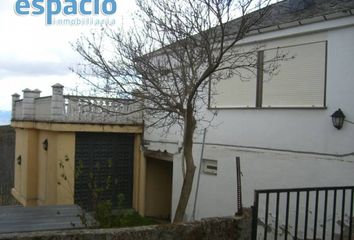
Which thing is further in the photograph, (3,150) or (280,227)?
(3,150)

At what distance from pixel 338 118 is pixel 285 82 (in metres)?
1.78

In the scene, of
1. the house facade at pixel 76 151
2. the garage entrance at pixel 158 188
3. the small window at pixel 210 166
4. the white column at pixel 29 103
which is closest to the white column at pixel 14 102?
the house facade at pixel 76 151

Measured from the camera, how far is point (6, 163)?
78.7ft

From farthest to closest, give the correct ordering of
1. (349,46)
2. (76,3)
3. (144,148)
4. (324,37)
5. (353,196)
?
(144,148) < (76,3) < (324,37) < (349,46) < (353,196)

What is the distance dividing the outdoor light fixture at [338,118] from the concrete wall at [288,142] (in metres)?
0.10

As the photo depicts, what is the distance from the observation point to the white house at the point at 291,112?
8109 millimetres

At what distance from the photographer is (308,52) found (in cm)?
893

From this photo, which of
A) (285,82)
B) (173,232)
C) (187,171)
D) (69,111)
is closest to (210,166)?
(285,82)

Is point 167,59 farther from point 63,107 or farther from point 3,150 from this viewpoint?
point 3,150

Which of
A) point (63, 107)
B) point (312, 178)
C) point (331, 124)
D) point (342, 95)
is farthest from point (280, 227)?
point (63, 107)

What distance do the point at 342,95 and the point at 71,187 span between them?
9.51 meters

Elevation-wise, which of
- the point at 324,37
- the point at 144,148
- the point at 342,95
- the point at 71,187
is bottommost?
the point at 71,187

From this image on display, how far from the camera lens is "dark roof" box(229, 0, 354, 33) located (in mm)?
8203

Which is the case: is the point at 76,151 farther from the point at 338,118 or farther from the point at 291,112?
the point at 338,118
